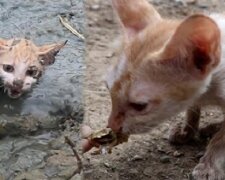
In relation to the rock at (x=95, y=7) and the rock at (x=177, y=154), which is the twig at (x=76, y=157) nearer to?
the rock at (x=177, y=154)

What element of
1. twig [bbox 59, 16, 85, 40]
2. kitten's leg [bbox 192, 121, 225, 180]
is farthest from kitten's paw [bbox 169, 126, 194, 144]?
twig [bbox 59, 16, 85, 40]

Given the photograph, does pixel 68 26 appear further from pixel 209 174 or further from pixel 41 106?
pixel 209 174

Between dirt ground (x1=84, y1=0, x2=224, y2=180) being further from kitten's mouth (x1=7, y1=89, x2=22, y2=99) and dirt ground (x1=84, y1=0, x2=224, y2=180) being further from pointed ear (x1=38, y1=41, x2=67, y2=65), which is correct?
kitten's mouth (x1=7, y1=89, x2=22, y2=99)

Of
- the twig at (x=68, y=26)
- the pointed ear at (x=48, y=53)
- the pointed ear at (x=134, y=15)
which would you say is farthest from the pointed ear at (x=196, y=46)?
the twig at (x=68, y=26)

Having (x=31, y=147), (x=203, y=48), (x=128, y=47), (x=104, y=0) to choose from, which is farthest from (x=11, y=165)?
(x=104, y=0)

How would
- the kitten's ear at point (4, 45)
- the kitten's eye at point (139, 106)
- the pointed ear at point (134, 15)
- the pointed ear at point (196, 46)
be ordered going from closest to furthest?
the pointed ear at point (196, 46) < the kitten's eye at point (139, 106) < the pointed ear at point (134, 15) < the kitten's ear at point (4, 45)
